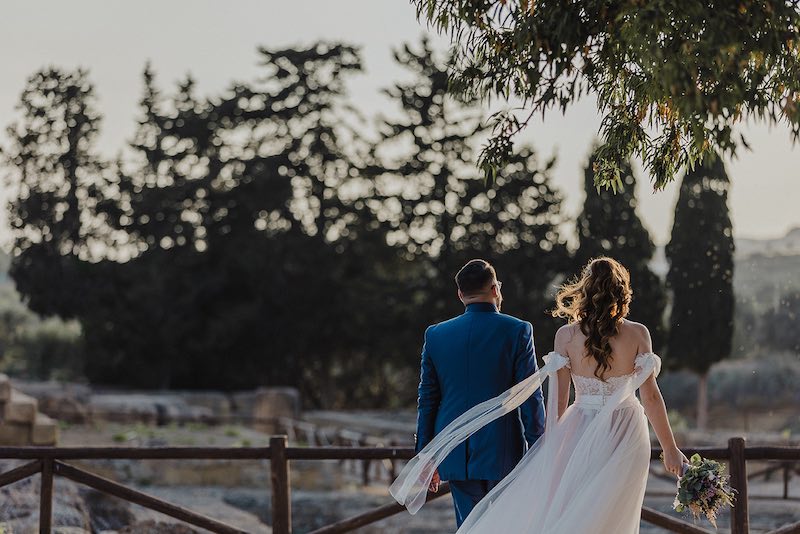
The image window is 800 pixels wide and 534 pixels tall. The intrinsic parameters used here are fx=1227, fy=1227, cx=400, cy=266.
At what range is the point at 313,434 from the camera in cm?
2228

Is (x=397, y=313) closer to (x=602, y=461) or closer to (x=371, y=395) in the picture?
(x=371, y=395)

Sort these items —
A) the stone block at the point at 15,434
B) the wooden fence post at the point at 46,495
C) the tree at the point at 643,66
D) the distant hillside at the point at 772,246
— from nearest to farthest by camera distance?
the tree at the point at 643,66 → the wooden fence post at the point at 46,495 → the stone block at the point at 15,434 → the distant hillside at the point at 772,246

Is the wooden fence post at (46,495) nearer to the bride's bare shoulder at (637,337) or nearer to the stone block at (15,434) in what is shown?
the bride's bare shoulder at (637,337)

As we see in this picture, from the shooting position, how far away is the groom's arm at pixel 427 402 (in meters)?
5.59

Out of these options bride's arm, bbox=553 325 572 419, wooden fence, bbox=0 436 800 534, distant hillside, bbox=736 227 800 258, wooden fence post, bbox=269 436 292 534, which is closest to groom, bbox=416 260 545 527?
A: bride's arm, bbox=553 325 572 419

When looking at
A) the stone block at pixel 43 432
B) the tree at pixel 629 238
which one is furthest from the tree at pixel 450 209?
the stone block at pixel 43 432

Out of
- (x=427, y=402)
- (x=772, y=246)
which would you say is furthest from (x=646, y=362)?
(x=772, y=246)

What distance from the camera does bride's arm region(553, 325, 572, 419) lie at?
5.43 metres

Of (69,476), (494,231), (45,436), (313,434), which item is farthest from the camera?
(494,231)

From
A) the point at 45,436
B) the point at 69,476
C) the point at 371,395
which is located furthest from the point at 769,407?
the point at 69,476

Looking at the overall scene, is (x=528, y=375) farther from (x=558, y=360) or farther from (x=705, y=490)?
(x=705, y=490)

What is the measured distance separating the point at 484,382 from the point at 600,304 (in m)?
0.62

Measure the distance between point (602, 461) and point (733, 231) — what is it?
2191 centimetres

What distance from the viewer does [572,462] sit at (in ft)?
A: 18.1
